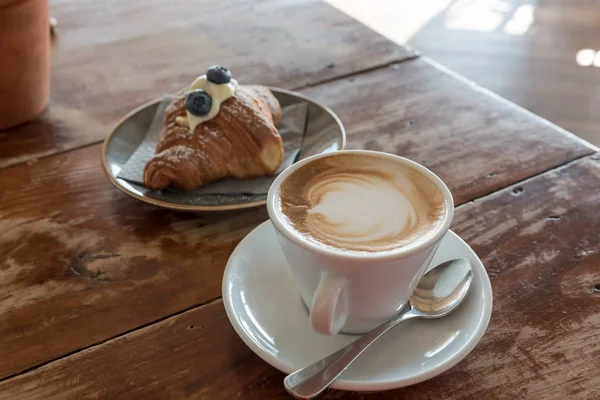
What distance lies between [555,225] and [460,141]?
0.21 metres

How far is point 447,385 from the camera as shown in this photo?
1.75ft

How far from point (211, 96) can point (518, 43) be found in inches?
77.2

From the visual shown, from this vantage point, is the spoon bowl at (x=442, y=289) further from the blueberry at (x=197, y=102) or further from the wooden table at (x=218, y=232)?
the blueberry at (x=197, y=102)

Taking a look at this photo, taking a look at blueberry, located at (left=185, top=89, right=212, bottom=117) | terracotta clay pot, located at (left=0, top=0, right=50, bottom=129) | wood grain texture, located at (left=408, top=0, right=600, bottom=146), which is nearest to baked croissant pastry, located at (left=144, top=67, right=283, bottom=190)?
blueberry, located at (left=185, top=89, right=212, bottom=117)

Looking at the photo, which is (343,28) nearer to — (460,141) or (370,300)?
(460,141)

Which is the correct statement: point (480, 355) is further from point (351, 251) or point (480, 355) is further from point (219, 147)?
point (219, 147)

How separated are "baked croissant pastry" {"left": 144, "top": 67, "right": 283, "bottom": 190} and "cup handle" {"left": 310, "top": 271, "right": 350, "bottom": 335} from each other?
0.33 m

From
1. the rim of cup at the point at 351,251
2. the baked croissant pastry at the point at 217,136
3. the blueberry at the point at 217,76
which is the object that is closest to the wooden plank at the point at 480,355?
the rim of cup at the point at 351,251

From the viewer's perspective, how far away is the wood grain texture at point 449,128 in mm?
826

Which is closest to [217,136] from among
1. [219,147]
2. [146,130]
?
[219,147]

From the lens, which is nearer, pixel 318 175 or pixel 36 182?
pixel 318 175

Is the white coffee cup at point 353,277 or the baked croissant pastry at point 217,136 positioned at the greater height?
the white coffee cup at point 353,277

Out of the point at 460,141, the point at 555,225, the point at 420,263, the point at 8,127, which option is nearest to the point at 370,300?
the point at 420,263

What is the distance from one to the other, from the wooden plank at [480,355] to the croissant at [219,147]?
0.70 feet
